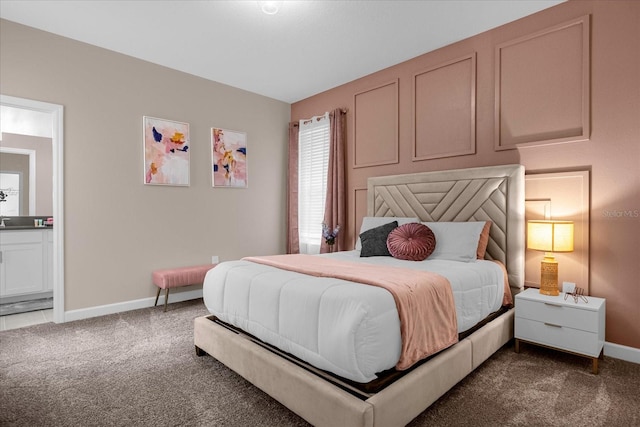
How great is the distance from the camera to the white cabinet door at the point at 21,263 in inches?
159

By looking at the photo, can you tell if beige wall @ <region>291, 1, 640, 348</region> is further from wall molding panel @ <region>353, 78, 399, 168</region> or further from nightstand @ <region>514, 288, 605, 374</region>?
nightstand @ <region>514, 288, 605, 374</region>

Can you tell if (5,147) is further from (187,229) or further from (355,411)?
(355,411)

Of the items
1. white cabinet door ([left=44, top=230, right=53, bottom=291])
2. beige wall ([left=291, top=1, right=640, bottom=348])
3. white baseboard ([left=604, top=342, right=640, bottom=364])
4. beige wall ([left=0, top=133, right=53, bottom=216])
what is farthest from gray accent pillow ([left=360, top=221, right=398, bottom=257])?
beige wall ([left=0, top=133, right=53, bottom=216])

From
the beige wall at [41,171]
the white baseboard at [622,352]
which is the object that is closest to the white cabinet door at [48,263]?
the beige wall at [41,171]

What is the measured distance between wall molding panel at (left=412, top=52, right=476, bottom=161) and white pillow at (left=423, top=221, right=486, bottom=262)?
2.74ft

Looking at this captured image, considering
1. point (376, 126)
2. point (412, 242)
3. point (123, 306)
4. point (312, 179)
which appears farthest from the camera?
point (312, 179)

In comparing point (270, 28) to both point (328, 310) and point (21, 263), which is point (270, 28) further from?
point (21, 263)

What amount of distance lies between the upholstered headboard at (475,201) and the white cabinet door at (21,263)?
14.2 feet

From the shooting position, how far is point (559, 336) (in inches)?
96.3

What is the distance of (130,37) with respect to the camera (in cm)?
341

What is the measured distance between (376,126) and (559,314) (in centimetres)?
277

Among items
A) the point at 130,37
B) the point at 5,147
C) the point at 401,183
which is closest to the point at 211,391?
the point at 401,183

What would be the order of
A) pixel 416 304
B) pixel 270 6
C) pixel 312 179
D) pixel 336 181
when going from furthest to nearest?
pixel 312 179 < pixel 336 181 < pixel 270 6 < pixel 416 304

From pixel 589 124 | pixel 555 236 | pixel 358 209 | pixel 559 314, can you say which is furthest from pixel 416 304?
pixel 358 209
